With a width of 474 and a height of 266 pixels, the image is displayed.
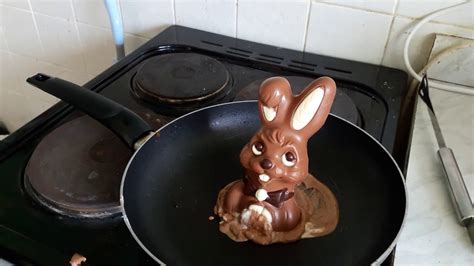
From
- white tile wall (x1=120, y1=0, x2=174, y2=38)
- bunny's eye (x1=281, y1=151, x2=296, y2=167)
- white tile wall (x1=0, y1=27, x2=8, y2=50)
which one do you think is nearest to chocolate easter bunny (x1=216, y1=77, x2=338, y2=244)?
bunny's eye (x1=281, y1=151, x2=296, y2=167)

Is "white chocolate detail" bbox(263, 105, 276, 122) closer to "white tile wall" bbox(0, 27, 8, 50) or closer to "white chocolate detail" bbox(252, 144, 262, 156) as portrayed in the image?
"white chocolate detail" bbox(252, 144, 262, 156)

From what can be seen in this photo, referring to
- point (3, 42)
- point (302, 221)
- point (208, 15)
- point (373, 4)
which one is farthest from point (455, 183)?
point (3, 42)

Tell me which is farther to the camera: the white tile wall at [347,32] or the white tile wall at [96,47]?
the white tile wall at [96,47]

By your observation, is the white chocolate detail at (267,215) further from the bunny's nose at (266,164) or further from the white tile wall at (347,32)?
the white tile wall at (347,32)

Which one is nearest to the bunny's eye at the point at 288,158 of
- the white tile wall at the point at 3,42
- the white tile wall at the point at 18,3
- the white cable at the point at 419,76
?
the white cable at the point at 419,76

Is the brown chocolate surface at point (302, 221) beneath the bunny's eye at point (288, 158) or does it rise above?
beneath

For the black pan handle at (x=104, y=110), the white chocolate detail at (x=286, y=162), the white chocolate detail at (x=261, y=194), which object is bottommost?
the white chocolate detail at (x=261, y=194)

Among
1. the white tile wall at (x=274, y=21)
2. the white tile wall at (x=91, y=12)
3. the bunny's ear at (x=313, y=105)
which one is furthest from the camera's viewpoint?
the white tile wall at (x=91, y=12)

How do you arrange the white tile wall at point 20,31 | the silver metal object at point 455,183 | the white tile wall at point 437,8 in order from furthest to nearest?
the white tile wall at point 20,31
the white tile wall at point 437,8
the silver metal object at point 455,183
